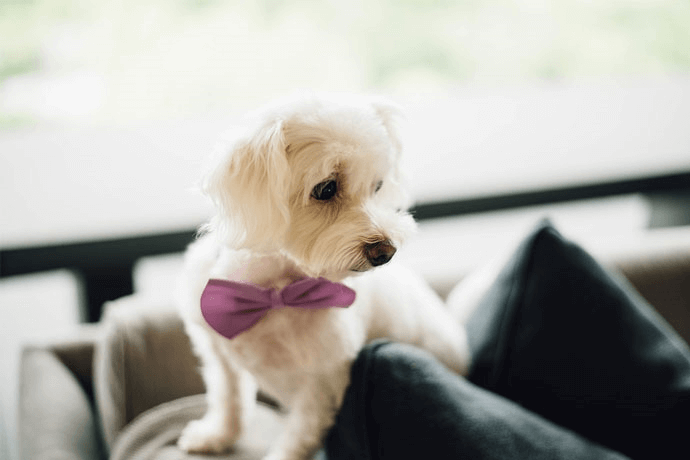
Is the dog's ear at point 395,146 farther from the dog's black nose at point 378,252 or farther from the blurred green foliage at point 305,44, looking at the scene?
the blurred green foliage at point 305,44

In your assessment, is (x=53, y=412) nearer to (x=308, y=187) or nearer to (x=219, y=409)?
(x=219, y=409)

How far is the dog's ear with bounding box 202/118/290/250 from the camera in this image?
77cm

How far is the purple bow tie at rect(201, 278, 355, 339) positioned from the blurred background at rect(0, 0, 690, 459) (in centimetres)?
68

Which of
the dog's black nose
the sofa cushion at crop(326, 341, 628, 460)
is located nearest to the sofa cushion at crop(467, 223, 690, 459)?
the sofa cushion at crop(326, 341, 628, 460)

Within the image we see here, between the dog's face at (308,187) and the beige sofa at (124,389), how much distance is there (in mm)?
519

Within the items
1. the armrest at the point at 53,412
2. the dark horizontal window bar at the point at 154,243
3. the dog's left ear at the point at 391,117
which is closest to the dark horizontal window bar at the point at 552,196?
the dark horizontal window bar at the point at 154,243

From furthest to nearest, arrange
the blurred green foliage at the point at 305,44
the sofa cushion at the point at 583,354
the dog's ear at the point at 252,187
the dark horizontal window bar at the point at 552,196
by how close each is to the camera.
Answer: the dark horizontal window bar at the point at 552,196, the blurred green foliage at the point at 305,44, the sofa cushion at the point at 583,354, the dog's ear at the point at 252,187

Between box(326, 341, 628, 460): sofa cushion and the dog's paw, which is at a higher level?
box(326, 341, 628, 460): sofa cushion

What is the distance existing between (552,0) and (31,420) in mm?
1979

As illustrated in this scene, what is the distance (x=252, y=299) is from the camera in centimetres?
86

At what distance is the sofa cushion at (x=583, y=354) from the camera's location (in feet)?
2.89

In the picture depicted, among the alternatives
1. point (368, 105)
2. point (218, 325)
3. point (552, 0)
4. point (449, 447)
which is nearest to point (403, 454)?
point (449, 447)

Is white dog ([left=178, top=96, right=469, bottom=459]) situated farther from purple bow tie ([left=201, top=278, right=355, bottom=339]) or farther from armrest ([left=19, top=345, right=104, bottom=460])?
armrest ([left=19, top=345, right=104, bottom=460])

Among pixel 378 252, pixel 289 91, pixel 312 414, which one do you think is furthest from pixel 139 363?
pixel 289 91
